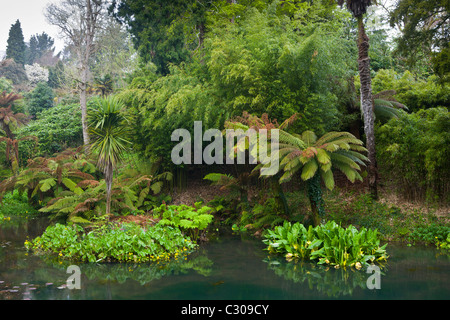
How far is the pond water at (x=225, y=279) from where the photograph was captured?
5.24 m

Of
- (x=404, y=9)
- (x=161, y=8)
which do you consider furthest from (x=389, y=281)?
(x=161, y=8)

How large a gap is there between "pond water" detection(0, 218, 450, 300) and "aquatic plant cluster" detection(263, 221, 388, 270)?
0.28m

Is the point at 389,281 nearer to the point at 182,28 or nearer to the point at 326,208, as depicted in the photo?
the point at 326,208

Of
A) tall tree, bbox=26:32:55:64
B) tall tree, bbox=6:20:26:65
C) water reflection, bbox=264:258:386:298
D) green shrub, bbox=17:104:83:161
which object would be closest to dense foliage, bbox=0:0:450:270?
water reflection, bbox=264:258:386:298

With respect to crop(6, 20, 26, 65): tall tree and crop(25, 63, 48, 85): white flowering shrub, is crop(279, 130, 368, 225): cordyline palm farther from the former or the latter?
crop(6, 20, 26, 65): tall tree

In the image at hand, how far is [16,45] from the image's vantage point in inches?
1448

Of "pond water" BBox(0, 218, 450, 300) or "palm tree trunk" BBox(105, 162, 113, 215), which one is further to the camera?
"palm tree trunk" BBox(105, 162, 113, 215)

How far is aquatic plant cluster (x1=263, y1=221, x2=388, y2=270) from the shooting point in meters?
6.78

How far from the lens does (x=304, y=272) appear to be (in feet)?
21.2

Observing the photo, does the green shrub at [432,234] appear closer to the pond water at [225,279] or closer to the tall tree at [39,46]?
the pond water at [225,279]

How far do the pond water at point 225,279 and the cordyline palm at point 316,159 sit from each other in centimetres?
186

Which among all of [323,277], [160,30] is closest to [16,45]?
[160,30]

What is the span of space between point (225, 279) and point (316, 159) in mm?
3718
